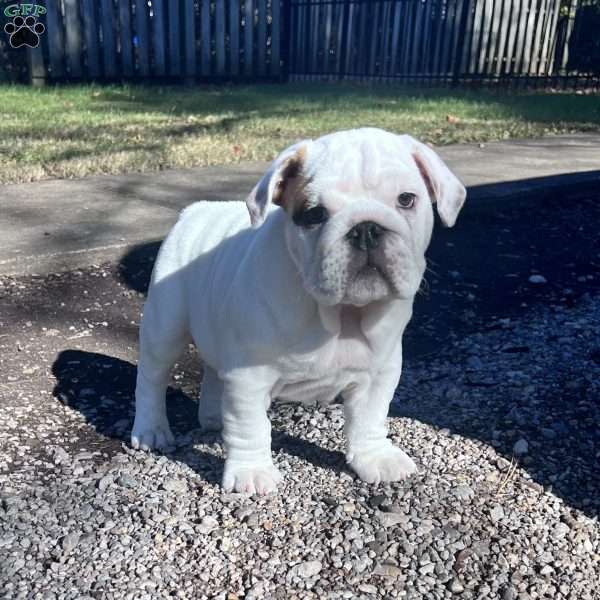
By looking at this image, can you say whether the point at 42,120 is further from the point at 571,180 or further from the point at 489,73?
the point at 489,73

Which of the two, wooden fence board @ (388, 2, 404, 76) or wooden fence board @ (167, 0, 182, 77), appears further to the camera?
wooden fence board @ (388, 2, 404, 76)

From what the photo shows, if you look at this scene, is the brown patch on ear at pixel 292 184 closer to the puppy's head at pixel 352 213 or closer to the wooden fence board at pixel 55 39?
the puppy's head at pixel 352 213

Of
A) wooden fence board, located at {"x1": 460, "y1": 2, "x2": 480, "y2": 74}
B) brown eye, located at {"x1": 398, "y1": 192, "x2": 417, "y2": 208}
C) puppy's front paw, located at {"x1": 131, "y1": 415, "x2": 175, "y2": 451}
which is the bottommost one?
puppy's front paw, located at {"x1": 131, "y1": 415, "x2": 175, "y2": 451}

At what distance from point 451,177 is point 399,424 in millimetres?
1102

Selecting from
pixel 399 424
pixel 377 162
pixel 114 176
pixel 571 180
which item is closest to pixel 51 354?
pixel 399 424

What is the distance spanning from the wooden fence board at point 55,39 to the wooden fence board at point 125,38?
950 mm

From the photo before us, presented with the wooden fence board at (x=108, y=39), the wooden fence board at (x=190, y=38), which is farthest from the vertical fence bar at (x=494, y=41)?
the wooden fence board at (x=108, y=39)

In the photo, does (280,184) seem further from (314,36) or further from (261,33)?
(314,36)

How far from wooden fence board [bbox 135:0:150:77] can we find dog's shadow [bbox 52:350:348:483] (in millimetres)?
11030

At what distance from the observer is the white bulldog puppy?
223 centimetres

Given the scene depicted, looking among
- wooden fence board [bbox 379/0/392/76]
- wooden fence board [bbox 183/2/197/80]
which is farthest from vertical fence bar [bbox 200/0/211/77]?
wooden fence board [bbox 379/0/392/76]

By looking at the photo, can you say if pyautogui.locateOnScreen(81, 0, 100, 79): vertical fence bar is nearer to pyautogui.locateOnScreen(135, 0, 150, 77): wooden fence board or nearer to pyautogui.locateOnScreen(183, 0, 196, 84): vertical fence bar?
pyautogui.locateOnScreen(135, 0, 150, 77): wooden fence board

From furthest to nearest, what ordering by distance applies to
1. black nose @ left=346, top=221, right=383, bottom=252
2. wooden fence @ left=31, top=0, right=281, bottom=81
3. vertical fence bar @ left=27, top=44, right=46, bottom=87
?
wooden fence @ left=31, top=0, right=281, bottom=81, vertical fence bar @ left=27, top=44, right=46, bottom=87, black nose @ left=346, top=221, right=383, bottom=252

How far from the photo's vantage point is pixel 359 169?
7.30 ft
